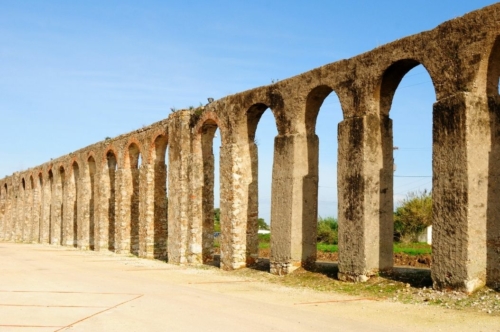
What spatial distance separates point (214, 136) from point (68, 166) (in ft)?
44.5

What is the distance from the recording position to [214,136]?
17.5 m

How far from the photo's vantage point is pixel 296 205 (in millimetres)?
13258

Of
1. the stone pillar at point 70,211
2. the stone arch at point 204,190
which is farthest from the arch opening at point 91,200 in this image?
the stone arch at point 204,190

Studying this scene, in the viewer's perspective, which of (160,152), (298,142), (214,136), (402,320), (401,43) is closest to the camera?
(402,320)

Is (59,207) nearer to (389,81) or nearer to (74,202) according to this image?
(74,202)

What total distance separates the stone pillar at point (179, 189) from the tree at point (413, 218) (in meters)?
15.3

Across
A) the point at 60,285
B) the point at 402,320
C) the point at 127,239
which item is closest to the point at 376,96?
the point at 402,320

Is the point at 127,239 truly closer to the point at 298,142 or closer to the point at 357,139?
the point at 298,142

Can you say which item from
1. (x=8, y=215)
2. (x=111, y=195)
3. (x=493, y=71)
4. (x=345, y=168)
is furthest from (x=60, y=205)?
(x=493, y=71)

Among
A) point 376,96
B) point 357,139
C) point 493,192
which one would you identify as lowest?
point 493,192

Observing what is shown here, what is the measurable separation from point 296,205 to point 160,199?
808 cm

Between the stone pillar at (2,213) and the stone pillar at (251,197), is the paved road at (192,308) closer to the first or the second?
the stone pillar at (251,197)

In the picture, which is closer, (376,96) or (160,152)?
(376,96)

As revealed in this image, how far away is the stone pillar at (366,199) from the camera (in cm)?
1147
